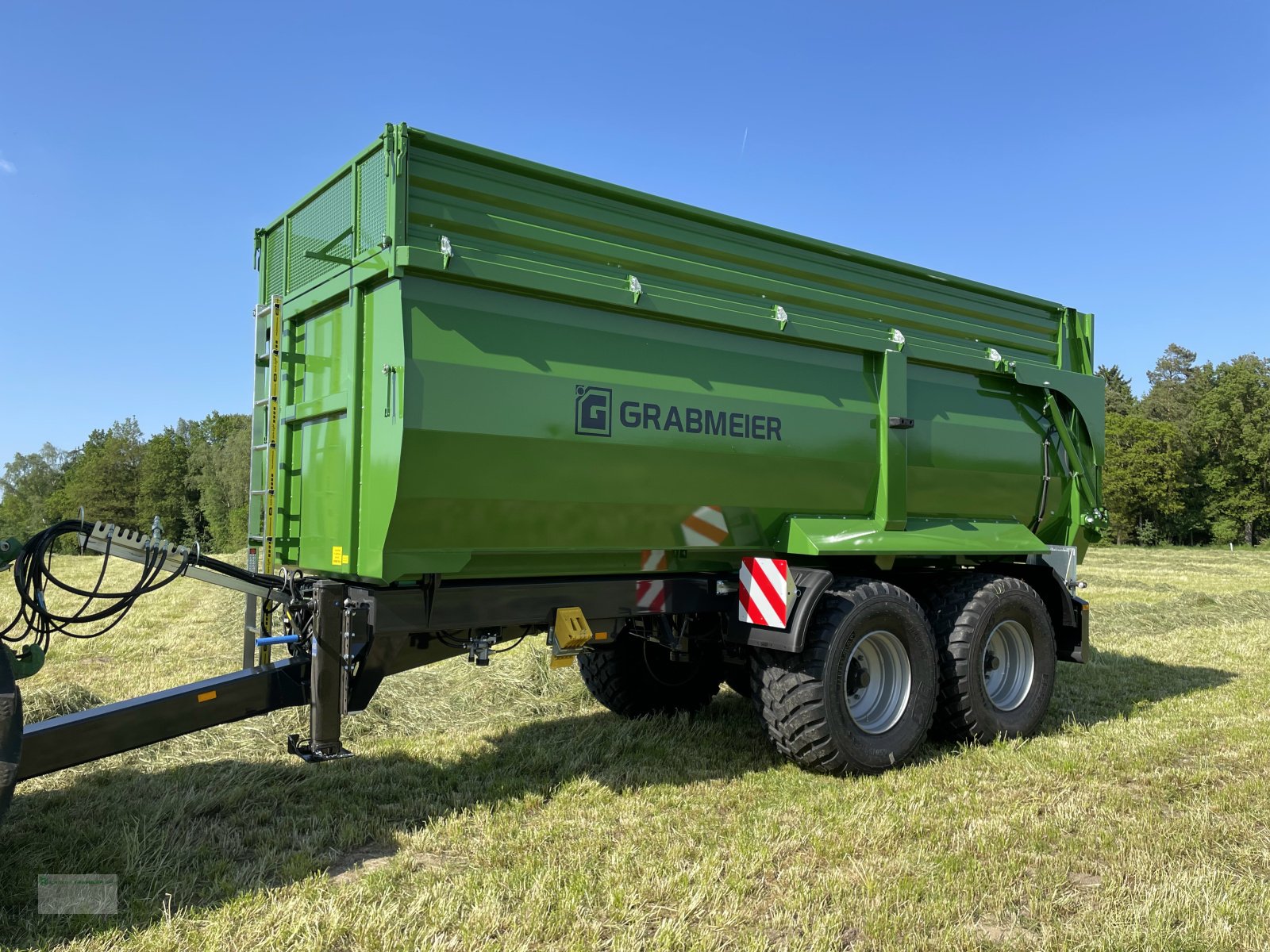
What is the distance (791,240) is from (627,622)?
8.42 ft

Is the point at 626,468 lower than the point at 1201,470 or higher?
lower

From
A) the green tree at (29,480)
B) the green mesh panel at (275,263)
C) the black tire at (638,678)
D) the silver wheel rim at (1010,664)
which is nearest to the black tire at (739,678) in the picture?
the black tire at (638,678)

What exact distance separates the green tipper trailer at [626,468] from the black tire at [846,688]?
0.7 inches

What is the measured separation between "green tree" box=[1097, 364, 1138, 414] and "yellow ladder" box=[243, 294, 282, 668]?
61.4 meters

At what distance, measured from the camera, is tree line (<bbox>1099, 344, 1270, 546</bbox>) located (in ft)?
166

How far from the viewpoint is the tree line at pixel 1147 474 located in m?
50.5

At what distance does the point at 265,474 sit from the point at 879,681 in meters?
3.85

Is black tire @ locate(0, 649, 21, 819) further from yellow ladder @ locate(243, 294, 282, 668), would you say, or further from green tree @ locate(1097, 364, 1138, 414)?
green tree @ locate(1097, 364, 1138, 414)

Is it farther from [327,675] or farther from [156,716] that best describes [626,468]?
[156,716]

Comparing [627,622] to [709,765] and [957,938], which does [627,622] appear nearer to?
[709,765]

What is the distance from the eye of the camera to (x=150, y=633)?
34.2 ft

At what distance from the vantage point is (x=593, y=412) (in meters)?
4.57

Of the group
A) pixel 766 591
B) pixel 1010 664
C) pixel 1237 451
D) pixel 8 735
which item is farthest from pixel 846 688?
pixel 1237 451
